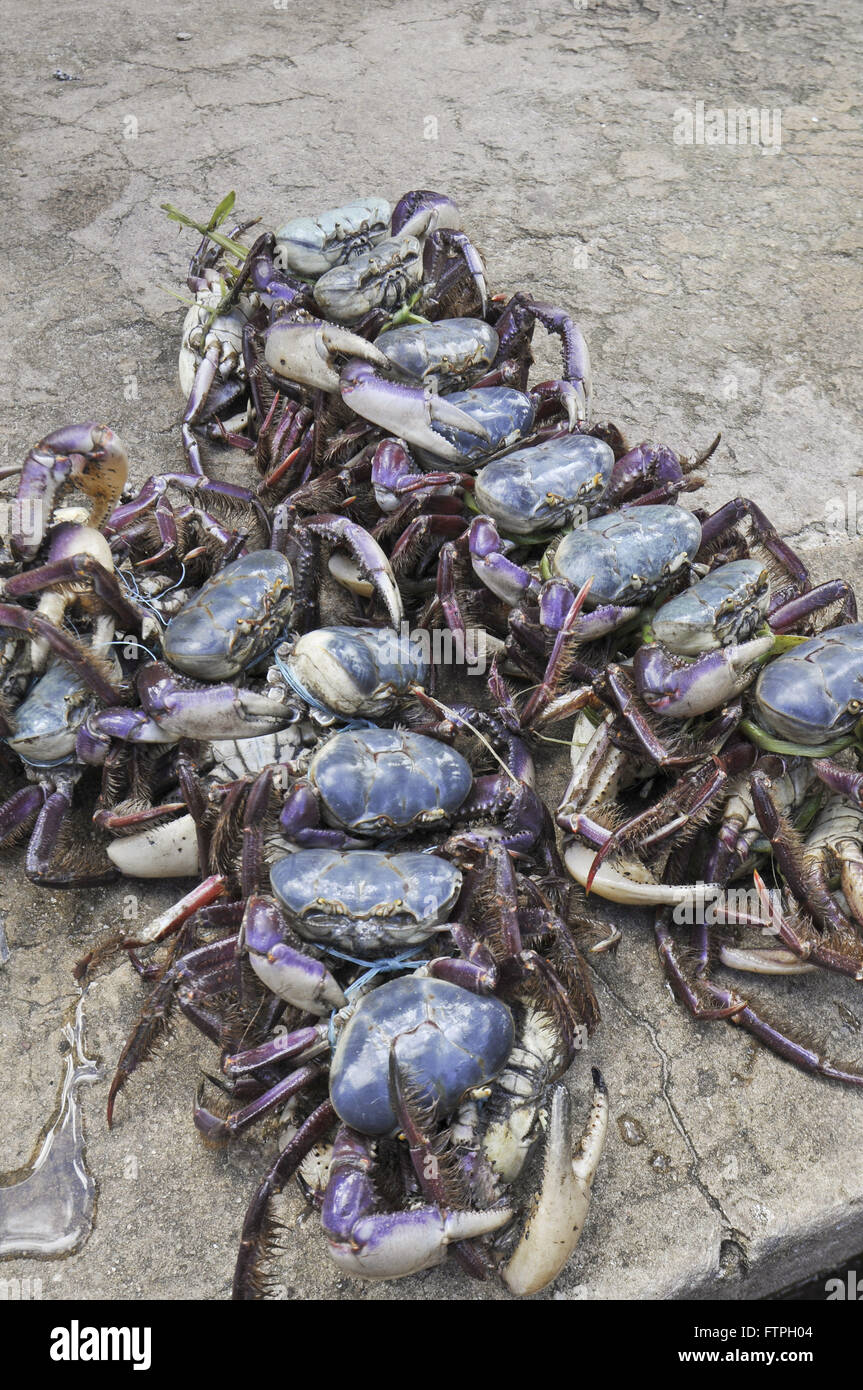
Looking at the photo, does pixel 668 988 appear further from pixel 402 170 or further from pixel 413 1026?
pixel 402 170

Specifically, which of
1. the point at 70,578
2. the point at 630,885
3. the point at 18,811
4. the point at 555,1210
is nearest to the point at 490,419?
the point at 70,578

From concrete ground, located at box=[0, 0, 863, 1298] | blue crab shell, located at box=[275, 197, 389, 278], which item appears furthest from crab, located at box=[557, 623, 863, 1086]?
blue crab shell, located at box=[275, 197, 389, 278]

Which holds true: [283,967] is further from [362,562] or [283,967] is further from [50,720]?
[362,562]

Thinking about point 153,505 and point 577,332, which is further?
point 577,332


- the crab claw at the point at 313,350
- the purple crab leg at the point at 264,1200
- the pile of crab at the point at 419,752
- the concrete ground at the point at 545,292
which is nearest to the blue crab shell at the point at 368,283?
the pile of crab at the point at 419,752

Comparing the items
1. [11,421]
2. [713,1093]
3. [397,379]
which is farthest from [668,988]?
[11,421]

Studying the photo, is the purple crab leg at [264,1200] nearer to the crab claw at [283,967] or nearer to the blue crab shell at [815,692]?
the crab claw at [283,967]
